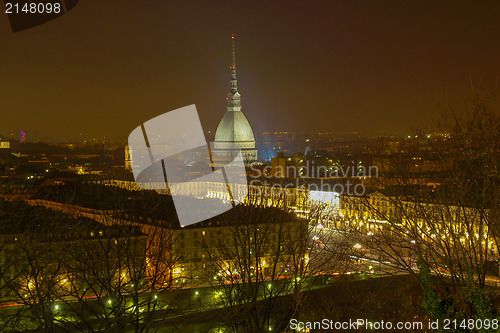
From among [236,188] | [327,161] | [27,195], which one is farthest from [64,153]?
[27,195]

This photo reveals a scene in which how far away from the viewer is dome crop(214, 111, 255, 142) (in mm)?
58219

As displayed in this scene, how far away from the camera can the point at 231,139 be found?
190 feet

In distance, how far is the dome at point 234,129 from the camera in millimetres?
58219

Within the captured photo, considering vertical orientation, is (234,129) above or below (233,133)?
above

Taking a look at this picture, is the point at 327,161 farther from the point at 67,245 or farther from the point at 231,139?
the point at 67,245

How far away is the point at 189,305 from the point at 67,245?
2.64m

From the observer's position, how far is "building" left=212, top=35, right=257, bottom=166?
56138 mm

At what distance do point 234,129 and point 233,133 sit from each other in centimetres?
42

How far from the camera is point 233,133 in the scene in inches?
2292

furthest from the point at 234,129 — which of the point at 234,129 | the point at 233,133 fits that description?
the point at 233,133

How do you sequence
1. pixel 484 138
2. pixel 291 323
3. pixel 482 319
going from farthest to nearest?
pixel 291 323
pixel 484 138
pixel 482 319

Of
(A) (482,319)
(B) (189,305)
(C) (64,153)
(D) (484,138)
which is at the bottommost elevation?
(B) (189,305)

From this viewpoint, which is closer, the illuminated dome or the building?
the building

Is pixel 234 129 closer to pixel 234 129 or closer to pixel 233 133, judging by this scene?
pixel 234 129
